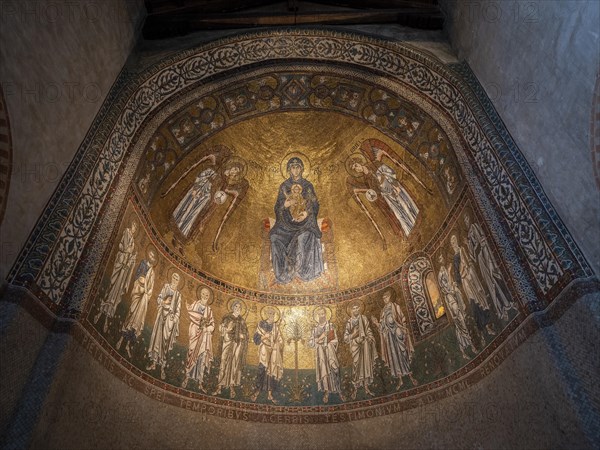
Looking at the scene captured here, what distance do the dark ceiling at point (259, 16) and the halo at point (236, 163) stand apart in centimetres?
223

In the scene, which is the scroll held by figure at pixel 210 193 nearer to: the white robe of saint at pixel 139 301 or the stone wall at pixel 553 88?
the white robe of saint at pixel 139 301

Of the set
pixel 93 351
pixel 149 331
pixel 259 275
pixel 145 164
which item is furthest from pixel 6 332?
pixel 259 275

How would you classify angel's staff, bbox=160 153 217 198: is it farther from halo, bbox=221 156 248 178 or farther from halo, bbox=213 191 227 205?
Result: halo, bbox=213 191 227 205

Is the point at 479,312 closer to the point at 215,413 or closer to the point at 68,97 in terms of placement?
the point at 215,413

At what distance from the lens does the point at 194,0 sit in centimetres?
821

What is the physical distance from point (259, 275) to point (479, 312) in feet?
13.1

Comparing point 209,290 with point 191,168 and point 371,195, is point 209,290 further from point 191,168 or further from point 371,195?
point 371,195

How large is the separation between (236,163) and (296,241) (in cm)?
186

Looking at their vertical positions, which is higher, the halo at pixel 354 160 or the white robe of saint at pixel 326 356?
the halo at pixel 354 160

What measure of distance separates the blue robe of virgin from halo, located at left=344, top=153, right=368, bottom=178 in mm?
829

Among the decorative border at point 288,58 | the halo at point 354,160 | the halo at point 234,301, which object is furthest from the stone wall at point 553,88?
the halo at point 234,301

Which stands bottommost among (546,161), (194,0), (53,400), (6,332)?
(53,400)

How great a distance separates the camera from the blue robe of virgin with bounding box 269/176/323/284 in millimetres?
8945

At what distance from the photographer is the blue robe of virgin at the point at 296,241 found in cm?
895
